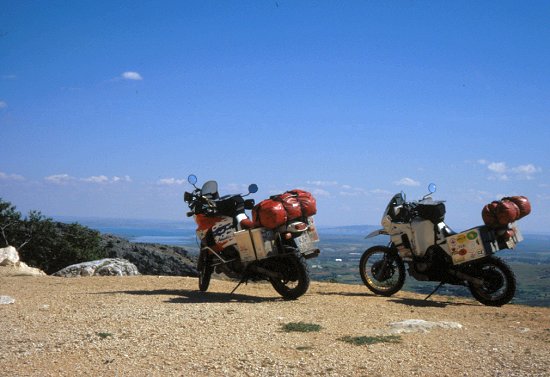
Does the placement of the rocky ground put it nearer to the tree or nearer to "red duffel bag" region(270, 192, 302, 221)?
"red duffel bag" region(270, 192, 302, 221)

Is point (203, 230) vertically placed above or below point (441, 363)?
above

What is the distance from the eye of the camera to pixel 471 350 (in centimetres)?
645

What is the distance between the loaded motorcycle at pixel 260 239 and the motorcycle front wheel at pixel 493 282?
279 centimetres

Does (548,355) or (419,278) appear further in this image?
(419,278)

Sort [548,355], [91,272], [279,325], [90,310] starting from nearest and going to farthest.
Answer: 1. [548,355]
2. [279,325]
3. [90,310]
4. [91,272]

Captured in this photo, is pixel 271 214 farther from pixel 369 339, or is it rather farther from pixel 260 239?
pixel 369 339

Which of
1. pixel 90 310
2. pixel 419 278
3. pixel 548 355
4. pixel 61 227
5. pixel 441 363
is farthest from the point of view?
pixel 61 227

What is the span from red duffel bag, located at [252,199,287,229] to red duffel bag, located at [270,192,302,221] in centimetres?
12

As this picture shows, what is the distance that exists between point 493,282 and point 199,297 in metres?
5.06

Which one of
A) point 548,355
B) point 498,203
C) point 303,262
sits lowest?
point 548,355

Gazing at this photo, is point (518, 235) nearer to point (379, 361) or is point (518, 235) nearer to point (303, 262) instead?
point (303, 262)

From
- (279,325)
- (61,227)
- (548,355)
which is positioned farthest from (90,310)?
(61,227)

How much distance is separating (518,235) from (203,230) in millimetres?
5679

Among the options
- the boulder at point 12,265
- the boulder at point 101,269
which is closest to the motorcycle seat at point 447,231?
the boulder at point 101,269
